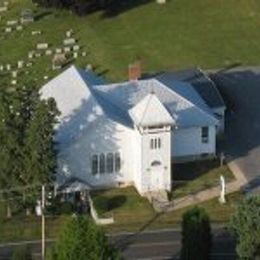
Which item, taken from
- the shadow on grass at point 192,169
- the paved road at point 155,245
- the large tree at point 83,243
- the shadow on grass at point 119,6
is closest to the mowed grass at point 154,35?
the shadow on grass at point 119,6

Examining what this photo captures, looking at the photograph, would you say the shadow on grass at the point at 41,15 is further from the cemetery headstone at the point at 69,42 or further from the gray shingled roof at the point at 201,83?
the gray shingled roof at the point at 201,83

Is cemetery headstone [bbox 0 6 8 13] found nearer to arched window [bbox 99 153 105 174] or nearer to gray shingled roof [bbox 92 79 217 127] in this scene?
gray shingled roof [bbox 92 79 217 127]

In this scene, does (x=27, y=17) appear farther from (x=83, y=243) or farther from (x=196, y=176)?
(x=83, y=243)

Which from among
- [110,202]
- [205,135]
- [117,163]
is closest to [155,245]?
[110,202]

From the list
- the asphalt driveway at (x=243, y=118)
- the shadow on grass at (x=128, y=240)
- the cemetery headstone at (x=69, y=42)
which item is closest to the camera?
the shadow on grass at (x=128, y=240)

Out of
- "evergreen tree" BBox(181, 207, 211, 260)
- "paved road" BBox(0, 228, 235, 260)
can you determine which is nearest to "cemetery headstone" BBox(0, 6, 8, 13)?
"paved road" BBox(0, 228, 235, 260)

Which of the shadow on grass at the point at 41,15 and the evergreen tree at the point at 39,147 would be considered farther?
the shadow on grass at the point at 41,15
